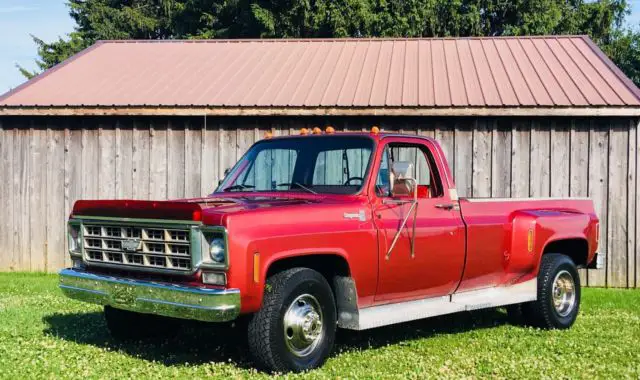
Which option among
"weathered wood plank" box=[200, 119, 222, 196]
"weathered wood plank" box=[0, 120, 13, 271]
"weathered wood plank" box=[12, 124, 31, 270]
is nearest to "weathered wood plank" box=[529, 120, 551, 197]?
"weathered wood plank" box=[200, 119, 222, 196]

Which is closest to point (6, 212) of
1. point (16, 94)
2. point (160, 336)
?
point (16, 94)

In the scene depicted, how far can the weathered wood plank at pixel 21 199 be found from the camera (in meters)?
13.4

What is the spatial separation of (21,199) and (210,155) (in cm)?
350

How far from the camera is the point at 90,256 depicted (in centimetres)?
656

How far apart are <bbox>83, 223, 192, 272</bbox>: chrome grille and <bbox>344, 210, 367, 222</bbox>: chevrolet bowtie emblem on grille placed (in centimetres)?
136

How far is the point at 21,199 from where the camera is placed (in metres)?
13.4

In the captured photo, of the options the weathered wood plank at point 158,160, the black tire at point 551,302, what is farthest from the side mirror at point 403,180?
the weathered wood plank at point 158,160

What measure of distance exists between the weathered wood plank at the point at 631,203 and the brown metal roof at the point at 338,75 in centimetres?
64

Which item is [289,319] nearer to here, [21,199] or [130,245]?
[130,245]

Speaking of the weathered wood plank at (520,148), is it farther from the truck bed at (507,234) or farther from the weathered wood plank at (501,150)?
the truck bed at (507,234)

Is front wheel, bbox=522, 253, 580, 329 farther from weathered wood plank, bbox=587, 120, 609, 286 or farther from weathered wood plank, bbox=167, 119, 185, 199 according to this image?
weathered wood plank, bbox=167, 119, 185, 199

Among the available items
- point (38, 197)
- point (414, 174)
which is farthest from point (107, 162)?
point (414, 174)

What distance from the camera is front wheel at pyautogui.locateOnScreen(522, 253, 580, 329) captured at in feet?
27.2

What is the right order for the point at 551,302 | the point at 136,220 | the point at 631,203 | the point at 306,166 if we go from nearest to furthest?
the point at 136,220, the point at 306,166, the point at 551,302, the point at 631,203
